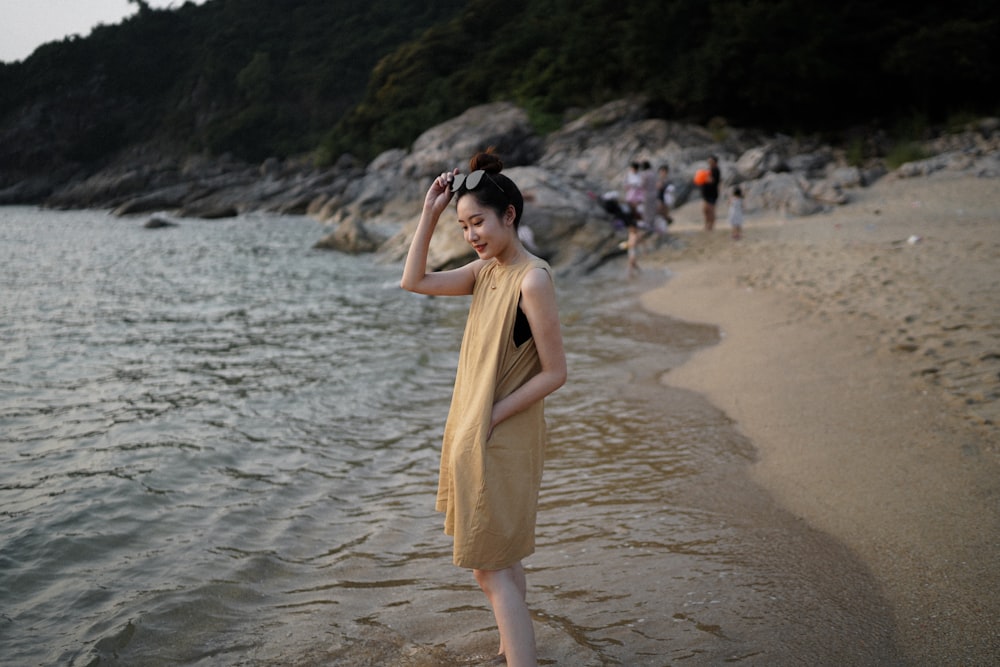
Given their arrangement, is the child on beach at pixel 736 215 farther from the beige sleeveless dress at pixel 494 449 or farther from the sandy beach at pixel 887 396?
the beige sleeveless dress at pixel 494 449

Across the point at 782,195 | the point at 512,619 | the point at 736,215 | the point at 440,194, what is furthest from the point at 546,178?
the point at 512,619

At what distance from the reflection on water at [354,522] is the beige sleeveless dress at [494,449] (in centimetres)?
78

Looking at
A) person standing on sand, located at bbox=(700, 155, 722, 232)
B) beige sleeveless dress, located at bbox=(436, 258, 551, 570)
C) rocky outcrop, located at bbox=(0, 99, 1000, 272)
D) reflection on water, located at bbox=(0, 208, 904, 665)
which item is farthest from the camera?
person standing on sand, located at bbox=(700, 155, 722, 232)

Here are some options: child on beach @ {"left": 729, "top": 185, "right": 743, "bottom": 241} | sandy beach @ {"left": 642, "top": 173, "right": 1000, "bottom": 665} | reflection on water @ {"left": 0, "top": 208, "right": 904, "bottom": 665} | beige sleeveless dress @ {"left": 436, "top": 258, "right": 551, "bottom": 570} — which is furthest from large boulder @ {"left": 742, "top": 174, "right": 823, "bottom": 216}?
beige sleeveless dress @ {"left": 436, "top": 258, "right": 551, "bottom": 570}

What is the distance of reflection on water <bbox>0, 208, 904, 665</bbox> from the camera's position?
3318mm

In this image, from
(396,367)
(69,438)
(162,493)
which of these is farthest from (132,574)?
(396,367)

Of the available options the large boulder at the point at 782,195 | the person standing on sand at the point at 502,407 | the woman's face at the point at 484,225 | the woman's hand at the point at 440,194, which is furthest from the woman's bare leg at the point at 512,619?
the large boulder at the point at 782,195

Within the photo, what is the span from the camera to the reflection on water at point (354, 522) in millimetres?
3318

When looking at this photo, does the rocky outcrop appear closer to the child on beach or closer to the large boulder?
the large boulder

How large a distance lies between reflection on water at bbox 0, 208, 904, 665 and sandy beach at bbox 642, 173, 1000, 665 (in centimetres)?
22

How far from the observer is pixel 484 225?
2.63 meters

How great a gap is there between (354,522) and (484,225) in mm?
2798

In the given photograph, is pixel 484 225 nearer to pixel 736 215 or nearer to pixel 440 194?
pixel 440 194

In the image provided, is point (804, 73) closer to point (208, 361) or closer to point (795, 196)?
point (795, 196)
